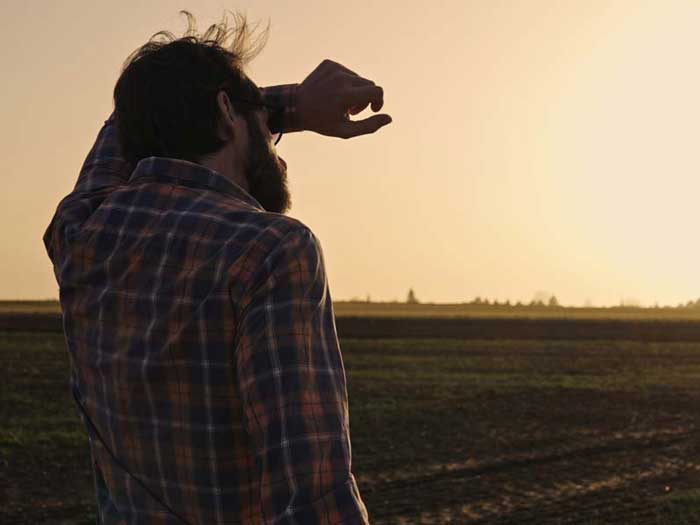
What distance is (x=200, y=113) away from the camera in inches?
61.8

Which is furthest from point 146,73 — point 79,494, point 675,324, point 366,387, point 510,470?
point 675,324

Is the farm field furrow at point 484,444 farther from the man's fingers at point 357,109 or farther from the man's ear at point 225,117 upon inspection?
the man's ear at point 225,117

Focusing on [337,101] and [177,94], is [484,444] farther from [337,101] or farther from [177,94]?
[177,94]

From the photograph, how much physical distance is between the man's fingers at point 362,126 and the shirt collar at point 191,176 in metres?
0.32

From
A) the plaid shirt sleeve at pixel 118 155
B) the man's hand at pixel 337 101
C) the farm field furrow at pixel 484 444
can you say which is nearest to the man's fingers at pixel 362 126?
the man's hand at pixel 337 101

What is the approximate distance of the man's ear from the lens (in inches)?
62.1

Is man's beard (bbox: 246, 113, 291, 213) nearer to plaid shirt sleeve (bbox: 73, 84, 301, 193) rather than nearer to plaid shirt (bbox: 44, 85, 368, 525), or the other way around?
plaid shirt (bbox: 44, 85, 368, 525)

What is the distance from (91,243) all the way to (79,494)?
7.81 metres

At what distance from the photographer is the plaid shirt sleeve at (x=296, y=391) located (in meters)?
1.24

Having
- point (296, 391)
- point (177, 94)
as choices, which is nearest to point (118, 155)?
point (177, 94)

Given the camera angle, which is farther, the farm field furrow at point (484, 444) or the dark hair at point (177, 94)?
the farm field furrow at point (484, 444)

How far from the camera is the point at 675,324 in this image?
39781mm

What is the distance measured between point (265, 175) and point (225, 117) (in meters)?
0.11

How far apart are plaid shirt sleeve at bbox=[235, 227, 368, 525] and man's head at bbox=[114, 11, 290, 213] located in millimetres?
282
